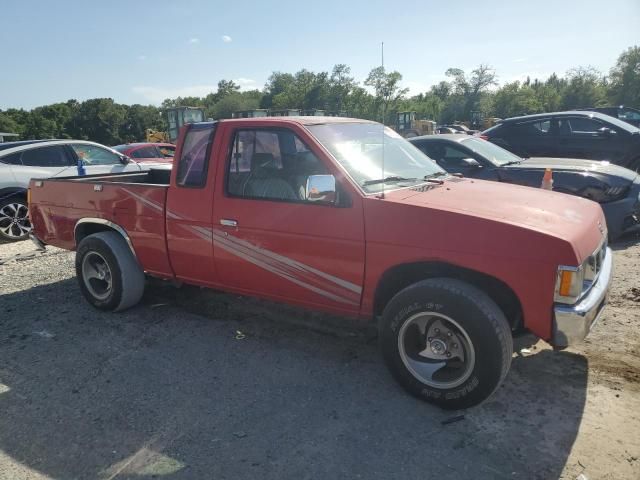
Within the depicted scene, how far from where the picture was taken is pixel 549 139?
9.12 meters

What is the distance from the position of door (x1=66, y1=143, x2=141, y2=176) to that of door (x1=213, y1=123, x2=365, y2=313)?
625 cm

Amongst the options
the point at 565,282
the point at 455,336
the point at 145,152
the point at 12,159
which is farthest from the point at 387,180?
the point at 145,152

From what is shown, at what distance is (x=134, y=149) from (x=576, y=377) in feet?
43.9

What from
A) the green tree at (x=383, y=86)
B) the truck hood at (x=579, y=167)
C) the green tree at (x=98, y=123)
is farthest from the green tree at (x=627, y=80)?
the green tree at (x=98, y=123)

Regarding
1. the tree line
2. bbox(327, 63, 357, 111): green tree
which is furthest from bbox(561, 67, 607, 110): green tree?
bbox(327, 63, 357, 111): green tree

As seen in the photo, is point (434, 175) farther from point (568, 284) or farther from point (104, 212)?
point (104, 212)

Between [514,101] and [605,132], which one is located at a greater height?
[514,101]

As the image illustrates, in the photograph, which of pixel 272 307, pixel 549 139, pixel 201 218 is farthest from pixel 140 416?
pixel 549 139

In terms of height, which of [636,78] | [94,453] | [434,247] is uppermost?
[636,78]

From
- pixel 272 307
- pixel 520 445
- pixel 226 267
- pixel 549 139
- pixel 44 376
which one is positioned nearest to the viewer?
pixel 520 445

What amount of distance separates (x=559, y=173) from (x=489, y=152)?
116 cm

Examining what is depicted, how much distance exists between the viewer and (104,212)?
468 cm

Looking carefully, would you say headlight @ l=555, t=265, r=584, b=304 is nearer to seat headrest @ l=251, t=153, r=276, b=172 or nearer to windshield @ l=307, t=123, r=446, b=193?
windshield @ l=307, t=123, r=446, b=193

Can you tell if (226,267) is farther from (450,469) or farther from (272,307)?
(450,469)
